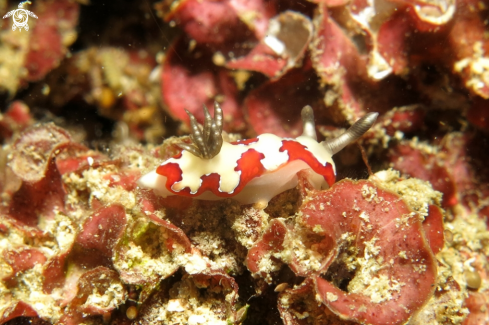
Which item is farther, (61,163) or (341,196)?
(61,163)

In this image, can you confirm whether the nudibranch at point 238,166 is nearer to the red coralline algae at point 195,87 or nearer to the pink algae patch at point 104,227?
the pink algae patch at point 104,227

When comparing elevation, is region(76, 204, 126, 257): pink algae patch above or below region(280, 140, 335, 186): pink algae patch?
below

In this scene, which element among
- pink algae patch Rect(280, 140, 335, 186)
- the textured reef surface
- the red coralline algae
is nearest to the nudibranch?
pink algae patch Rect(280, 140, 335, 186)

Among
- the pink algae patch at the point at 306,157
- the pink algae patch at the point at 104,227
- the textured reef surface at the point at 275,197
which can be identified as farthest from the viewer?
the pink algae patch at the point at 306,157

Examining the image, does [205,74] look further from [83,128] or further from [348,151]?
[83,128]

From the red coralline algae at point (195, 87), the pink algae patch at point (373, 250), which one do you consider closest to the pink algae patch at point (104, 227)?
the pink algae patch at point (373, 250)

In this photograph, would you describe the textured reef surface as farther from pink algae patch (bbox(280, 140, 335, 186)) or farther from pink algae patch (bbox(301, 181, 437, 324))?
pink algae patch (bbox(280, 140, 335, 186))

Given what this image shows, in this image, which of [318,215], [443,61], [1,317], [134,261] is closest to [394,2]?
[443,61]
